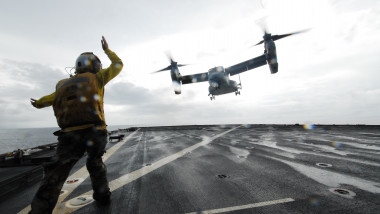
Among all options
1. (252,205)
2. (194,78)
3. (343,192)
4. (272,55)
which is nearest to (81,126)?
(252,205)

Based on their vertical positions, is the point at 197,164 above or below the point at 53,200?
below

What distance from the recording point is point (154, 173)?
175 inches

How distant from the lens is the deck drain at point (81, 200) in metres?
2.85

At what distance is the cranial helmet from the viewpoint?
9.82ft

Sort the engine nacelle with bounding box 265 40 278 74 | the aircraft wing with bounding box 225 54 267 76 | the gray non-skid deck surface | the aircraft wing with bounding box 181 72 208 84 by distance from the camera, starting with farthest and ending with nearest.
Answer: the aircraft wing with bounding box 181 72 208 84 → the aircraft wing with bounding box 225 54 267 76 → the engine nacelle with bounding box 265 40 278 74 → the gray non-skid deck surface

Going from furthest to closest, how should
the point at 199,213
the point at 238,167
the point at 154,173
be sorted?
1. the point at 238,167
2. the point at 154,173
3. the point at 199,213

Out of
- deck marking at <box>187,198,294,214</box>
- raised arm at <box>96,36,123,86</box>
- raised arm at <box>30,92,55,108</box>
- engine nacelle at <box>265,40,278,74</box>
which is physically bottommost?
deck marking at <box>187,198,294,214</box>

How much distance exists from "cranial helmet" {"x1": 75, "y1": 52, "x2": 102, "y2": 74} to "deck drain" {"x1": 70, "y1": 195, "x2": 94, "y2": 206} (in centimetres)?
217

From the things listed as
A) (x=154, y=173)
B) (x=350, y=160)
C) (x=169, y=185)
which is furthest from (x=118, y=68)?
(x=350, y=160)

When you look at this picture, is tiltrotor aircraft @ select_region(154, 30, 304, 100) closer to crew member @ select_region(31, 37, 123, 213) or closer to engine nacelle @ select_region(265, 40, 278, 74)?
engine nacelle @ select_region(265, 40, 278, 74)

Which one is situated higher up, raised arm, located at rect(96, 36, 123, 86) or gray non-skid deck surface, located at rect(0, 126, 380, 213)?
raised arm, located at rect(96, 36, 123, 86)

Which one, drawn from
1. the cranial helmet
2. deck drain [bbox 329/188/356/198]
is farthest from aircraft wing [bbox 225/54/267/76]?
the cranial helmet

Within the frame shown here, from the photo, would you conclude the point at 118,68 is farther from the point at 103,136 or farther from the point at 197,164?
the point at 197,164

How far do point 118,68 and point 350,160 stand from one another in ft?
21.7
